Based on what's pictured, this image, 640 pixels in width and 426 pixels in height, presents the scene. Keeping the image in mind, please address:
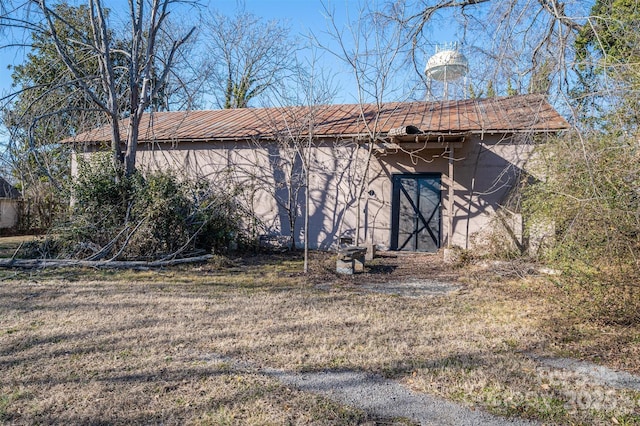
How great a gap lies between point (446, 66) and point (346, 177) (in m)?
3.47

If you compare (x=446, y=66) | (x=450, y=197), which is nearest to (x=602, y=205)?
(x=450, y=197)

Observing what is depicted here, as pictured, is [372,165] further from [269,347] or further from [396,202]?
[269,347]

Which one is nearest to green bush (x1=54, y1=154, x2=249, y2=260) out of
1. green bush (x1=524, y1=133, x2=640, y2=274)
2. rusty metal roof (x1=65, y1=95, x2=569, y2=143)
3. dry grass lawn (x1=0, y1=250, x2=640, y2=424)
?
dry grass lawn (x1=0, y1=250, x2=640, y2=424)

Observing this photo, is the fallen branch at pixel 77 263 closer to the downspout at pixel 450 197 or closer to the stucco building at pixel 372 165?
the stucco building at pixel 372 165

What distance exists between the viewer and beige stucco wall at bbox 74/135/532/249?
10.3 m

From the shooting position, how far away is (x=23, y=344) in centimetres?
401

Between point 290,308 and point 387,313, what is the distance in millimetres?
1185

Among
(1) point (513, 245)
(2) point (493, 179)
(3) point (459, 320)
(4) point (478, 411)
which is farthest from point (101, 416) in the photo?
(2) point (493, 179)

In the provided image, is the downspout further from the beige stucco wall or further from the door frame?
the door frame

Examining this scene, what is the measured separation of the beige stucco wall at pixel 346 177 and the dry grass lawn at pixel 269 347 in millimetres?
3787

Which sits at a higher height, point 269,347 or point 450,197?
point 450,197

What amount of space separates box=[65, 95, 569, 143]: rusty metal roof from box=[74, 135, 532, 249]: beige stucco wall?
31 centimetres

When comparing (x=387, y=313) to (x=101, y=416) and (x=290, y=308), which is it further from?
(x=101, y=416)

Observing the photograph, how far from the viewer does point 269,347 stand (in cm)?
407
